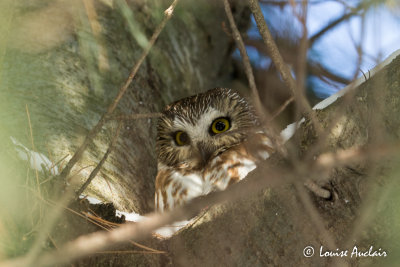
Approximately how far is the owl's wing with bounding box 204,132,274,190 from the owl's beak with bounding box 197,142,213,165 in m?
0.09

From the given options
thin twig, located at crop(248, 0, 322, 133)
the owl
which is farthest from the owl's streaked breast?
thin twig, located at crop(248, 0, 322, 133)

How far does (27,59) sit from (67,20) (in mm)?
386

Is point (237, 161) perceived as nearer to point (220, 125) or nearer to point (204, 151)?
point (204, 151)

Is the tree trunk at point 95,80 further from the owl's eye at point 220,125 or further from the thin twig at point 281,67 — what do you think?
the thin twig at point 281,67

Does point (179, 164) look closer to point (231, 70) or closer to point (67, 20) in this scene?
point (67, 20)

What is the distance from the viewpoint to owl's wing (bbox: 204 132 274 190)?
109 inches

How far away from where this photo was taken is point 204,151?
312cm

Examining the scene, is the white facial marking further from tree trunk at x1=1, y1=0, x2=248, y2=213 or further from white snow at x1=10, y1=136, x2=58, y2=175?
white snow at x1=10, y1=136, x2=58, y2=175

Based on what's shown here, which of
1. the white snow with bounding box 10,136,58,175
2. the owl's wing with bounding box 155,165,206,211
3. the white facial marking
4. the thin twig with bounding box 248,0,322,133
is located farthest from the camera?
the white facial marking

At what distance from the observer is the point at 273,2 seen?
3332 millimetres

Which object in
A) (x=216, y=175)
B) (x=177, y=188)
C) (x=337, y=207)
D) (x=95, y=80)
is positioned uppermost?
(x=95, y=80)

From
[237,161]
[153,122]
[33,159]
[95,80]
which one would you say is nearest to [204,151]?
[237,161]

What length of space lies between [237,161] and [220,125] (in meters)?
0.52

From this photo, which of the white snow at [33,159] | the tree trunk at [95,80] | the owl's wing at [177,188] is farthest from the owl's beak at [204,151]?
the white snow at [33,159]
